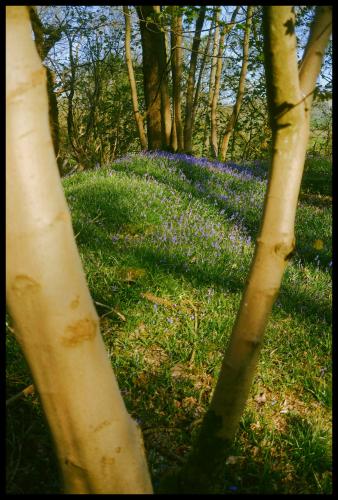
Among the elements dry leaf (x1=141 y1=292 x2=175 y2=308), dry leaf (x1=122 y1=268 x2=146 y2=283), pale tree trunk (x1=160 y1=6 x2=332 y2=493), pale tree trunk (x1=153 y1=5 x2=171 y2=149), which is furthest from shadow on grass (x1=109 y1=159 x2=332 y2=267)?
pale tree trunk (x1=160 y1=6 x2=332 y2=493)

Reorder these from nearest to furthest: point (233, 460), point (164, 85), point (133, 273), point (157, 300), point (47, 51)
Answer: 1. point (233, 460)
2. point (157, 300)
3. point (133, 273)
4. point (164, 85)
5. point (47, 51)

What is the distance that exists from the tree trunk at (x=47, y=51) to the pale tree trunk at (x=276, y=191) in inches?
399

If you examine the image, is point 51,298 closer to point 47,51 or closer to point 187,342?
point 187,342

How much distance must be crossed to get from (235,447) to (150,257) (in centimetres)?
218

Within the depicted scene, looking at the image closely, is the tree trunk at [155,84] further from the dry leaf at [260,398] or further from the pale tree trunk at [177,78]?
the dry leaf at [260,398]

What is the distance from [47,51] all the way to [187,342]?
14.9 m

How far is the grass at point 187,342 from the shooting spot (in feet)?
8.02

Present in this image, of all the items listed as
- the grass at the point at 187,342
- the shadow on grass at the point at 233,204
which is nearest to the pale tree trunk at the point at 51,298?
the grass at the point at 187,342

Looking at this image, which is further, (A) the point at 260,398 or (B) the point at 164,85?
(B) the point at 164,85

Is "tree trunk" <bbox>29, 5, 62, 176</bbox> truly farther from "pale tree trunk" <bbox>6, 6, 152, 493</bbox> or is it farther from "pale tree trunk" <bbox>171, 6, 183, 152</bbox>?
"pale tree trunk" <bbox>6, 6, 152, 493</bbox>

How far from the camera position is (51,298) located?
945 mm

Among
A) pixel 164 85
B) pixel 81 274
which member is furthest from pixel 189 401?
pixel 164 85

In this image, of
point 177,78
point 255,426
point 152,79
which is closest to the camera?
point 255,426

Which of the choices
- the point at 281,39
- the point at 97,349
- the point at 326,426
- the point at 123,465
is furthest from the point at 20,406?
the point at 281,39
